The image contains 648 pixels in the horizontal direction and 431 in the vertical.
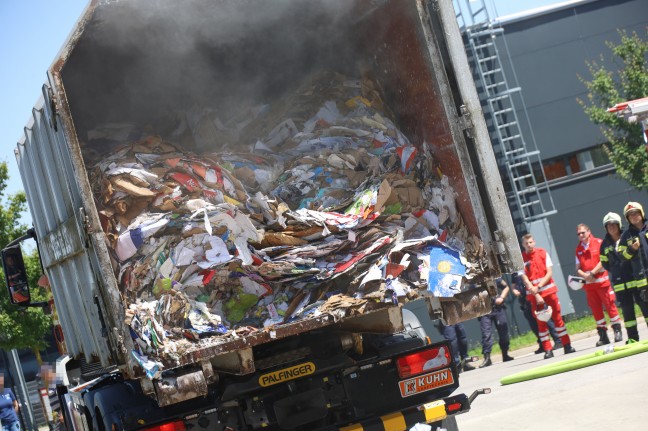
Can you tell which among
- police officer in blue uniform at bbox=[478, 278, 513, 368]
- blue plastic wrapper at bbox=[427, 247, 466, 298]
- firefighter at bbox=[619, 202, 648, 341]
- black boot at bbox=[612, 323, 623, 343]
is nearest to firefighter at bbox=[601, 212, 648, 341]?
firefighter at bbox=[619, 202, 648, 341]

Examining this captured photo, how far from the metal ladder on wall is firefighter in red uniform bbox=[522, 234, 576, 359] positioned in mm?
6360

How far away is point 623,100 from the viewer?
20.0 metres

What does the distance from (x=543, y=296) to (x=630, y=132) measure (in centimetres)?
800

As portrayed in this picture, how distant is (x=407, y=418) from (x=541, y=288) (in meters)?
6.68

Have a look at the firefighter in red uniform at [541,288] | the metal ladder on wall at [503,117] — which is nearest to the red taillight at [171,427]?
the firefighter in red uniform at [541,288]

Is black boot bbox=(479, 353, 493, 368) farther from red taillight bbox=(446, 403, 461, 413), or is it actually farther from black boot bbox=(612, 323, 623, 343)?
red taillight bbox=(446, 403, 461, 413)

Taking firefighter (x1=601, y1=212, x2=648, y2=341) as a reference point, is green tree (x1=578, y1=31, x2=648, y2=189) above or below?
above

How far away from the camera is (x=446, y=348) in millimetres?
6914

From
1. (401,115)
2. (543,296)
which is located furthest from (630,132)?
(401,115)

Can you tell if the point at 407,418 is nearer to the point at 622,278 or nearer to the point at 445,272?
the point at 445,272

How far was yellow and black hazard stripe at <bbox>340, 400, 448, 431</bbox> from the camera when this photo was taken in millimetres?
6586

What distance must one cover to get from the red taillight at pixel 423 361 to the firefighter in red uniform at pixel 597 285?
544cm

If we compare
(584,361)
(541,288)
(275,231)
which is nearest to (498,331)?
(541,288)

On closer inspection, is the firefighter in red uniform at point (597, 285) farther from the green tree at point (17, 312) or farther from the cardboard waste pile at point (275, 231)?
the green tree at point (17, 312)
